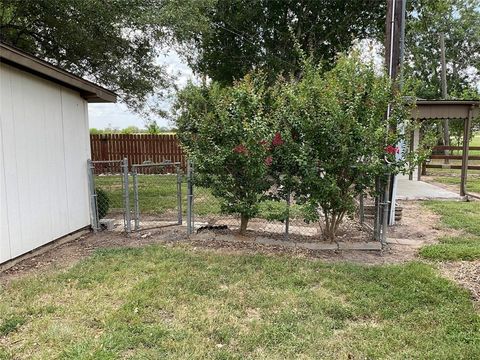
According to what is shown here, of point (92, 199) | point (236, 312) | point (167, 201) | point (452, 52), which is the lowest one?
point (236, 312)

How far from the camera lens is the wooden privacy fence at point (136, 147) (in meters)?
14.5

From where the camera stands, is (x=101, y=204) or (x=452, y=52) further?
(x=452, y=52)

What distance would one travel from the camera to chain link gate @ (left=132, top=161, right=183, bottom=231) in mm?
5758

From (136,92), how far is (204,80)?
506 centimetres

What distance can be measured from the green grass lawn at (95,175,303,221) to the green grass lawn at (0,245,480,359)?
3.51 ft

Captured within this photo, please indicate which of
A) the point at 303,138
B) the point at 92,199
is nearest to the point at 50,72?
the point at 92,199

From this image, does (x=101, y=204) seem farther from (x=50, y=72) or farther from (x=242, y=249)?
(x=242, y=249)

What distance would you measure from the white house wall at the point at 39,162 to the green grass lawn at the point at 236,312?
860 millimetres

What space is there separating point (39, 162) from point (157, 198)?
13.8ft

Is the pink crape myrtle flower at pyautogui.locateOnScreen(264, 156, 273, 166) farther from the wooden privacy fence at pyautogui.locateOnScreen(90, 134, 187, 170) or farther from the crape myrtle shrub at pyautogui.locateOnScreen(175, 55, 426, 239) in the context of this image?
the wooden privacy fence at pyautogui.locateOnScreen(90, 134, 187, 170)

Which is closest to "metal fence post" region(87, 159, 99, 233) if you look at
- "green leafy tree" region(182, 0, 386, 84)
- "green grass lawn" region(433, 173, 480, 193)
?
"green leafy tree" region(182, 0, 386, 84)

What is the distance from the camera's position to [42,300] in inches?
132

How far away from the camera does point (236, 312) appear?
3.15 m

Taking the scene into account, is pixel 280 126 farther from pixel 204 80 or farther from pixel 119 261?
pixel 119 261
